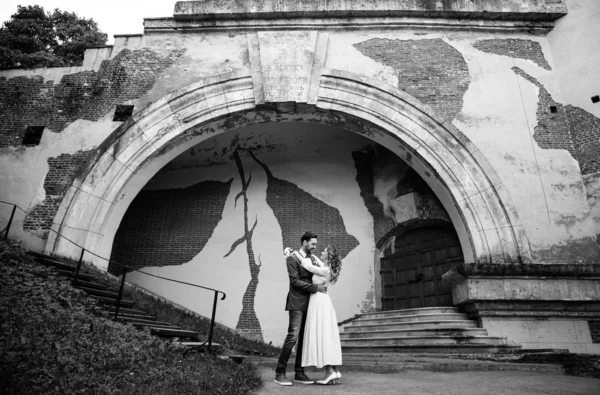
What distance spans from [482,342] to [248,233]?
6094 millimetres

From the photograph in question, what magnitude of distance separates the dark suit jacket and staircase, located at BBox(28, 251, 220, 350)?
1.74 metres

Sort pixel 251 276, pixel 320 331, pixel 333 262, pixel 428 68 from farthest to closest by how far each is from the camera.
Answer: pixel 251 276
pixel 428 68
pixel 333 262
pixel 320 331

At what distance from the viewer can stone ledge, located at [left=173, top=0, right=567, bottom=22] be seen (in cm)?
934

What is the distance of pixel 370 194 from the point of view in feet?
35.9

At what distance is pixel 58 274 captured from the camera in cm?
610

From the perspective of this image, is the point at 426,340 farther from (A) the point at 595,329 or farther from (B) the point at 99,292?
(B) the point at 99,292

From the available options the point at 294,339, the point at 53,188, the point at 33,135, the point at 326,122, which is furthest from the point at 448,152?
the point at 33,135

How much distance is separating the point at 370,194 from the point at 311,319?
23.8 feet

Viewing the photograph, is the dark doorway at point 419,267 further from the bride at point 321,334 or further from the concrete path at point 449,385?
the bride at point 321,334

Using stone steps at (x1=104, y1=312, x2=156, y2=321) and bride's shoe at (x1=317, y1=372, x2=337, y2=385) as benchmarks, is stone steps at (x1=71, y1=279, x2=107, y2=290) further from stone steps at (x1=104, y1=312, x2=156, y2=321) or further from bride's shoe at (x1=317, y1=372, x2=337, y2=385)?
bride's shoe at (x1=317, y1=372, x2=337, y2=385)

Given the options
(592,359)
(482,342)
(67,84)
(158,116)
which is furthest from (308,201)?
(592,359)

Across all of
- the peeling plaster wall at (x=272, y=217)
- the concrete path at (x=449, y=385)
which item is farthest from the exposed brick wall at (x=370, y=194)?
the concrete path at (x=449, y=385)

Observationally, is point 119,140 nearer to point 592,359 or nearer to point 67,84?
point 67,84

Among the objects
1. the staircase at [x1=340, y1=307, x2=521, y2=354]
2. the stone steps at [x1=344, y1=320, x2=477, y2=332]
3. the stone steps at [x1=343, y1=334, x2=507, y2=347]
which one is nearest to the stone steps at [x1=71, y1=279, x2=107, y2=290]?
the staircase at [x1=340, y1=307, x2=521, y2=354]
